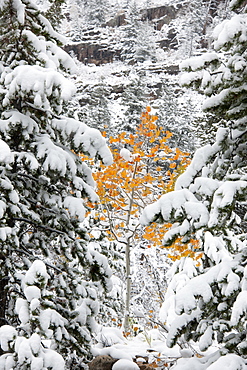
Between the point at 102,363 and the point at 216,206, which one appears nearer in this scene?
the point at 216,206

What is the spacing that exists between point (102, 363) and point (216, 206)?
10.3 ft

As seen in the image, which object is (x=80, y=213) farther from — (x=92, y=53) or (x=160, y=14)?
(x=160, y=14)

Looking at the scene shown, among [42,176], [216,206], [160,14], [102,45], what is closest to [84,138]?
[42,176]

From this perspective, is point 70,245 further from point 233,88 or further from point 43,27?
point 43,27

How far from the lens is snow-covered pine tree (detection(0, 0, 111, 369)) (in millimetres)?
3557

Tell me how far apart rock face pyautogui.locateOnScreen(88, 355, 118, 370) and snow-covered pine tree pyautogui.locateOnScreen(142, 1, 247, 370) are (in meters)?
1.87

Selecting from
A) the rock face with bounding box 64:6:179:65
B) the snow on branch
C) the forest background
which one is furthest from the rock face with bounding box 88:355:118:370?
the rock face with bounding box 64:6:179:65

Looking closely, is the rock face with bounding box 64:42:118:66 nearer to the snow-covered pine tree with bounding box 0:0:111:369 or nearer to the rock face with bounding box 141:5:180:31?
the rock face with bounding box 141:5:180:31

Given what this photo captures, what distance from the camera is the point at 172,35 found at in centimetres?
6494

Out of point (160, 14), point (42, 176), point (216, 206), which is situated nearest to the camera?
point (216, 206)

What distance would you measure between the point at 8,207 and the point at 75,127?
1.24 metres

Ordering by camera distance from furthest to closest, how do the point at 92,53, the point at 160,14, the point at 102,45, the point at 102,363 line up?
the point at 160,14
the point at 102,45
the point at 92,53
the point at 102,363

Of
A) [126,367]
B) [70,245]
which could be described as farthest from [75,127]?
[126,367]

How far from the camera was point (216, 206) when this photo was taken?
2527 millimetres
